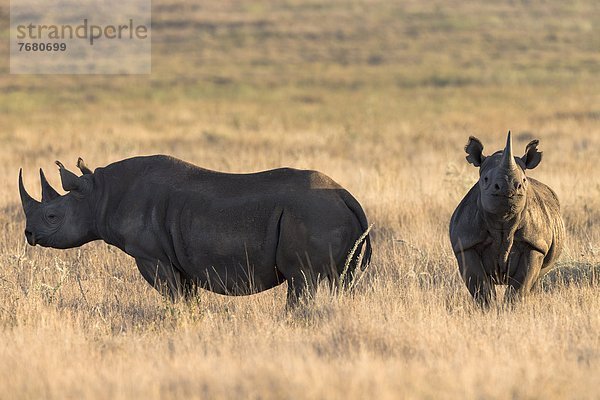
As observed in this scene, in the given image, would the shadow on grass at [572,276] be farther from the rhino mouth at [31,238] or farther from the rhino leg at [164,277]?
the rhino mouth at [31,238]

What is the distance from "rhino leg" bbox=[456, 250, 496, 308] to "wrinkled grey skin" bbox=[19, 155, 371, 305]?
68 cm

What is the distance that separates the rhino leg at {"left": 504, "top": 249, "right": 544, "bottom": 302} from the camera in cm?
741

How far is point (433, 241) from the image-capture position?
10711 mm

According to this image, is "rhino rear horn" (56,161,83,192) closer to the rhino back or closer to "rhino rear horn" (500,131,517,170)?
the rhino back

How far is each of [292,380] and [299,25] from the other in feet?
170

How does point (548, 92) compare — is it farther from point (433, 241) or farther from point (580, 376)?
point (580, 376)

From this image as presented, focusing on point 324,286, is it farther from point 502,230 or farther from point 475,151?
point 475,151

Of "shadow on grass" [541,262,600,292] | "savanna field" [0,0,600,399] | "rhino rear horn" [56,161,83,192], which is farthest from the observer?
Result: "shadow on grass" [541,262,600,292]

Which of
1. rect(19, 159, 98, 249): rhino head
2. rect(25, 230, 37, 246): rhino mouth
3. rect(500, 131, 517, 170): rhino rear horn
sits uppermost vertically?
rect(500, 131, 517, 170): rhino rear horn

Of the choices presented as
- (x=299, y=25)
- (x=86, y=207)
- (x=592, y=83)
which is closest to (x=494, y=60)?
(x=592, y=83)

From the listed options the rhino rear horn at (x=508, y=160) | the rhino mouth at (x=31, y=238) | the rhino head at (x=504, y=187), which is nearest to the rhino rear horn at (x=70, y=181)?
the rhino mouth at (x=31, y=238)

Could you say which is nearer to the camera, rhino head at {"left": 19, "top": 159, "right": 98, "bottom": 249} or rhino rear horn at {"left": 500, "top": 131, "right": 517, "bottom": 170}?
rhino rear horn at {"left": 500, "top": 131, "right": 517, "bottom": 170}

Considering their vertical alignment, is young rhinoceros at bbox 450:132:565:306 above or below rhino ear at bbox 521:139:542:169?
below

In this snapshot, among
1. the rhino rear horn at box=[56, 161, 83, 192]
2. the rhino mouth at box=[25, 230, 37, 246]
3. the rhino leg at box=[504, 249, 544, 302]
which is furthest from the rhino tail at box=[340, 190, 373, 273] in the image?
the rhino mouth at box=[25, 230, 37, 246]
